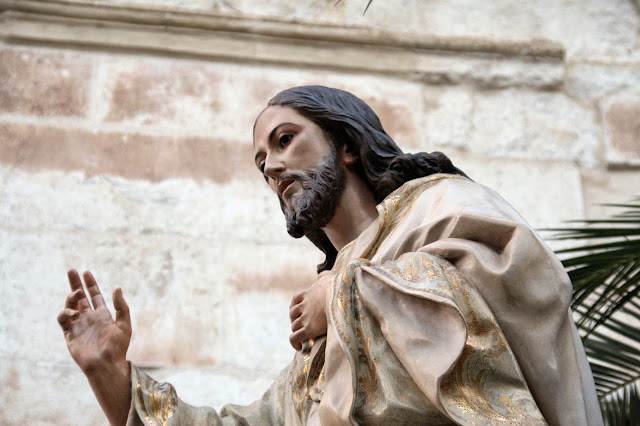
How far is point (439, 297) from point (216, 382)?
82.8 inches

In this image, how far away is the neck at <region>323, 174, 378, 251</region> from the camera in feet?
10.4

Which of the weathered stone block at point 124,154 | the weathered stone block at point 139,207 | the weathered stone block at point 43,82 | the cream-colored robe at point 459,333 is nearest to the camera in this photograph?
the cream-colored robe at point 459,333

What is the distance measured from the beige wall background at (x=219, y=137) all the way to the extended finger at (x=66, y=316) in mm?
1313

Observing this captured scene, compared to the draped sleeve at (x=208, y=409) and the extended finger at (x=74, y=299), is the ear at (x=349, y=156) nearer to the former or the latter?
the draped sleeve at (x=208, y=409)

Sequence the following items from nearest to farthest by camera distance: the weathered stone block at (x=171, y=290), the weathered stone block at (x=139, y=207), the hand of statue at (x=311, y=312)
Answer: the hand of statue at (x=311, y=312), the weathered stone block at (x=171, y=290), the weathered stone block at (x=139, y=207)

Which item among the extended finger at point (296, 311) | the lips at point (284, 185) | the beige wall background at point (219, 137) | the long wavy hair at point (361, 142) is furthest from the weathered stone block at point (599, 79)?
the extended finger at point (296, 311)

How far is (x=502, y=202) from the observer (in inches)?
112

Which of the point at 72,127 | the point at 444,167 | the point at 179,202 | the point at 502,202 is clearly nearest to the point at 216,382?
the point at 179,202

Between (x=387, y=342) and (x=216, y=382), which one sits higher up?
(x=387, y=342)

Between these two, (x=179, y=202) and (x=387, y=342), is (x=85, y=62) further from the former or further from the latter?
(x=387, y=342)

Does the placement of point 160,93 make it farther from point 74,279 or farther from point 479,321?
point 479,321

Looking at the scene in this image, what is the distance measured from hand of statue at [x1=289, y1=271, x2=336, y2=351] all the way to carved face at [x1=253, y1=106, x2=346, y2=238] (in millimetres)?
345

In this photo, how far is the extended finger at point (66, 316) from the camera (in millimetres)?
3068

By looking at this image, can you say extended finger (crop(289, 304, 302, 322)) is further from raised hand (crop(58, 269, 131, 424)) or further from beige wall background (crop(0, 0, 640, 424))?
beige wall background (crop(0, 0, 640, 424))
